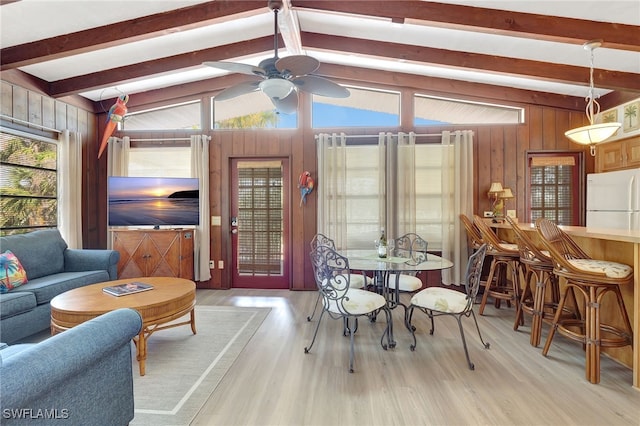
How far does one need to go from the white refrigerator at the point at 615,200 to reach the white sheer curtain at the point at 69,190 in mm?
7159

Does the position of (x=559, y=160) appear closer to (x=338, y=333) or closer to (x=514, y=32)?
(x=514, y=32)

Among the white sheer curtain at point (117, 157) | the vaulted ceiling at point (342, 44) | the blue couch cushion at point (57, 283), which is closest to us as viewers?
the vaulted ceiling at point (342, 44)

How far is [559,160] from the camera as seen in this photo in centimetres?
452

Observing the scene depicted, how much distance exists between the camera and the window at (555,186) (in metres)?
4.50

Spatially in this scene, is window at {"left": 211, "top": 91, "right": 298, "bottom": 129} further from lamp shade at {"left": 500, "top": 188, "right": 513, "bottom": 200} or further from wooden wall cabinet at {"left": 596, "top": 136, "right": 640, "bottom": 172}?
wooden wall cabinet at {"left": 596, "top": 136, "right": 640, "bottom": 172}

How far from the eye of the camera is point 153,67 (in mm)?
3988

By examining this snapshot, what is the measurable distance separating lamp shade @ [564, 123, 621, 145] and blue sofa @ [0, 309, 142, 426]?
4.07 m

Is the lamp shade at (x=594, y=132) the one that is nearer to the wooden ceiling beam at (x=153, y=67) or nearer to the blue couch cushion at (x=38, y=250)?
the wooden ceiling beam at (x=153, y=67)

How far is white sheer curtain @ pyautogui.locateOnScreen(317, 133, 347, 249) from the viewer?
4.51m

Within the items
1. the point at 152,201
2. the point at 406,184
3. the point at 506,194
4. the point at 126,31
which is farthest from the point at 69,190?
the point at 506,194

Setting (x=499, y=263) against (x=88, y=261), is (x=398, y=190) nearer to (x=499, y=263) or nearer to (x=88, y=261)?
(x=499, y=263)

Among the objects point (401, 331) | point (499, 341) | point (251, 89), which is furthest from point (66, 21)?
point (499, 341)

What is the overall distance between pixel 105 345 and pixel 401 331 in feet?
8.50

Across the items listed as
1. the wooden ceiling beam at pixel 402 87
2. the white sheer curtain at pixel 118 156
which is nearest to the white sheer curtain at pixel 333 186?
the wooden ceiling beam at pixel 402 87
